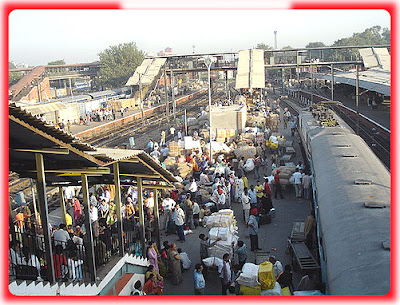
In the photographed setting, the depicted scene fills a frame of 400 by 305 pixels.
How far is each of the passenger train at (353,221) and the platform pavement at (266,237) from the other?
209 centimetres

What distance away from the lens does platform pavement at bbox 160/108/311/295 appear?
392 inches

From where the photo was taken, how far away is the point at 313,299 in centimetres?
355

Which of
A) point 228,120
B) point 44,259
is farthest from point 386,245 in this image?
point 228,120

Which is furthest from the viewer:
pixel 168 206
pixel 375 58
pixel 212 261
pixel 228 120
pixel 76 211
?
pixel 375 58

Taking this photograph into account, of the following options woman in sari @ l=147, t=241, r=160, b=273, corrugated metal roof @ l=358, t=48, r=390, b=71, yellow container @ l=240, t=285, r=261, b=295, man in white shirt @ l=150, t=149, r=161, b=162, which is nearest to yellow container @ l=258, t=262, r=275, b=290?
yellow container @ l=240, t=285, r=261, b=295

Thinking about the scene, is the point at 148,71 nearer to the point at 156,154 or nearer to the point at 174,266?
the point at 156,154

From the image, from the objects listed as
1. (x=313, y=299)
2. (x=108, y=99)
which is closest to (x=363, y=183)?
(x=313, y=299)

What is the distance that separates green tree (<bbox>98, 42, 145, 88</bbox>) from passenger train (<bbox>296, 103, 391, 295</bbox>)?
68300 millimetres

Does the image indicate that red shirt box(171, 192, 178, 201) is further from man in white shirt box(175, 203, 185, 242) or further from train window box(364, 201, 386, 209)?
train window box(364, 201, 386, 209)

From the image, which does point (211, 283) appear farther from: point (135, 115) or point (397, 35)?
point (135, 115)

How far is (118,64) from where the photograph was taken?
257ft

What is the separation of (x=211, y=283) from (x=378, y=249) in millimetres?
4876

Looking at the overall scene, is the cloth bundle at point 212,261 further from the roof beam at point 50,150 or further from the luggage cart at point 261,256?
the roof beam at point 50,150

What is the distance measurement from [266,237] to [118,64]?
231ft
